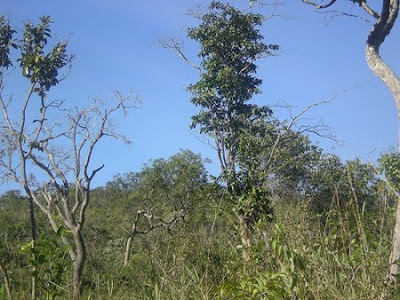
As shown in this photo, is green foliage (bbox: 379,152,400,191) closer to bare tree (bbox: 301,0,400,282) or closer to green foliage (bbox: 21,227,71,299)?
bare tree (bbox: 301,0,400,282)

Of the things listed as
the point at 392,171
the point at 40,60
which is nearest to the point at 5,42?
the point at 40,60

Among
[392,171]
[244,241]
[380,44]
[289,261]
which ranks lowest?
[289,261]

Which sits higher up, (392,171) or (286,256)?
(392,171)

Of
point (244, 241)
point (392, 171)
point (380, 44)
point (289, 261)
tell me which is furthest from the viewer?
point (392, 171)

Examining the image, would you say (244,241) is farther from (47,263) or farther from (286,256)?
(47,263)

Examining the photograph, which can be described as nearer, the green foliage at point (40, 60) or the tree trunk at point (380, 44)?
the tree trunk at point (380, 44)

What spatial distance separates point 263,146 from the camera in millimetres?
12625

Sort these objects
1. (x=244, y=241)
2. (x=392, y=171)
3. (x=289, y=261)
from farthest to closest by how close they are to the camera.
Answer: (x=392, y=171) → (x=244, y=241) → (x=289, y=261)

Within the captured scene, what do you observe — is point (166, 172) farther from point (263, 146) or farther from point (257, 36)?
point (263, 146)

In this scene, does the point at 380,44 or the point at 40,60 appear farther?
the point at 40,60

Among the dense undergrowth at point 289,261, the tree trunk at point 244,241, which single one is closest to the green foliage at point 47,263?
the dense undergrowth at point 289,261

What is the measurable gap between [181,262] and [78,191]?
12.3 metres

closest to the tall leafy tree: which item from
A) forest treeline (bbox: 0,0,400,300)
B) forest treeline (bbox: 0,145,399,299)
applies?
forest treeline (bbox: 0,0,400,300)

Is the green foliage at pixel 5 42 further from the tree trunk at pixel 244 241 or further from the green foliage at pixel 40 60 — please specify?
the tree trunk at pixel 244 241
